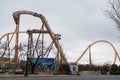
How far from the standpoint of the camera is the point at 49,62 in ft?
275

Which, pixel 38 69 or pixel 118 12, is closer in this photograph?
pixel 118 12

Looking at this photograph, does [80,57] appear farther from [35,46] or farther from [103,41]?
[35,46]

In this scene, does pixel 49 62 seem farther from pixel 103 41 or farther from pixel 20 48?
pixel 103 41

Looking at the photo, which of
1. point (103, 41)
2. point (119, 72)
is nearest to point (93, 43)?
point (103, 41)

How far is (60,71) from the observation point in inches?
2987

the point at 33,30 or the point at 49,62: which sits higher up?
the point at 33,30

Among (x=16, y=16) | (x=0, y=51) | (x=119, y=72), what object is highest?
(x=16, y=16)

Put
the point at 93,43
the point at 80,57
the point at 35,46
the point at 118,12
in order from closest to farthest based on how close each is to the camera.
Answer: the point at 118,12 → the point at 35,46 → the point at 93,43 → the point at 80,57

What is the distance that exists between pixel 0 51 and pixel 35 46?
465 inches

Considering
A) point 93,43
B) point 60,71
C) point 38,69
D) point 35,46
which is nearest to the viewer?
point 60,71

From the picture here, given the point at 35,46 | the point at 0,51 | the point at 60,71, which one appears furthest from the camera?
the point at 0,51

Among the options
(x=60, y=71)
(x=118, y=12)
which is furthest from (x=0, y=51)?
(x=118, y=12)

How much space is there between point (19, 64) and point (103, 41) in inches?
970

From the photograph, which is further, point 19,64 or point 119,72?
point 19,64
